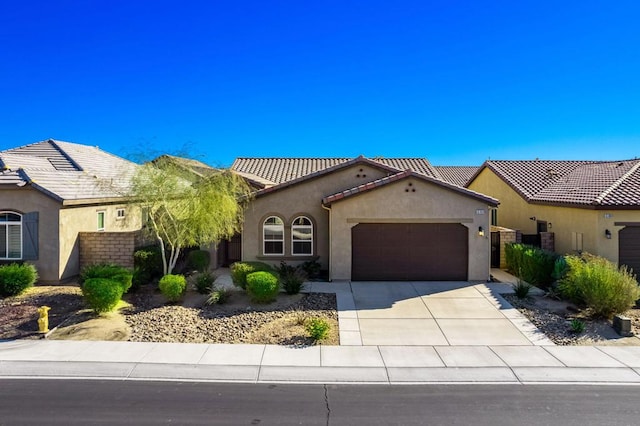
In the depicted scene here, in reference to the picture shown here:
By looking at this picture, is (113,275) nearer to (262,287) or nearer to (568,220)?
(262,287)

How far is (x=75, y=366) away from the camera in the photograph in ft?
28.0

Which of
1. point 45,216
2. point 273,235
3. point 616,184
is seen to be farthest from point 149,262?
point 616,184

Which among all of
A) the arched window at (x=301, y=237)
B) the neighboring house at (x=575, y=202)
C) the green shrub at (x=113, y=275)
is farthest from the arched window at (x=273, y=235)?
the neighboring house at (x=575, y=202)

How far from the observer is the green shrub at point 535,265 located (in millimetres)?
14883

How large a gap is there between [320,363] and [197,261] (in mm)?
9861

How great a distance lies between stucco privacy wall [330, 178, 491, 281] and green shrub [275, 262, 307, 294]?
1511mm

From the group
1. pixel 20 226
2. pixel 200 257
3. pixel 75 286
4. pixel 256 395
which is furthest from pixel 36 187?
pixel 256 395

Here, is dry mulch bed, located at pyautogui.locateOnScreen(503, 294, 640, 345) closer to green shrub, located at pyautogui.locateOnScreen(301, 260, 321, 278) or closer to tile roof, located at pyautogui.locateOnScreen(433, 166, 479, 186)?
green shrub, located at pyautogui.locateOnScreen(301, 260, 321, 278)

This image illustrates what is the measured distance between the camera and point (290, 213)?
1808 centimetres

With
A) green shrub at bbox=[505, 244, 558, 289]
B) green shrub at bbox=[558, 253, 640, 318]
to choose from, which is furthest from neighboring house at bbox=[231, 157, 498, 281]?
green shrub at bbox=[558, 253, 640, 318]

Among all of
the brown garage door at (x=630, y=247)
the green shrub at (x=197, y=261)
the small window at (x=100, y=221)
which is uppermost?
the small window at (x=100, y=221)

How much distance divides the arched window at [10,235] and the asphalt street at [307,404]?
9.31m

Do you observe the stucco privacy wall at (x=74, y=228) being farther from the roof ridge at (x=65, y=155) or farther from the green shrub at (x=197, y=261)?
the roof ridge at (x=65, y=155)

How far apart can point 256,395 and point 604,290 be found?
9.45 meters
